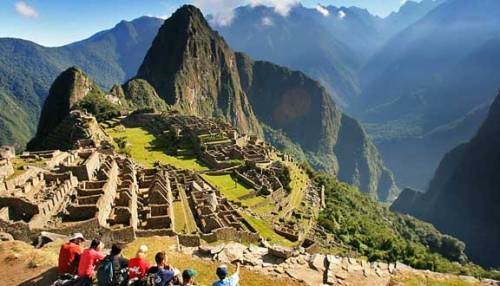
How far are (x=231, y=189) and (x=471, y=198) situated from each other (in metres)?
148

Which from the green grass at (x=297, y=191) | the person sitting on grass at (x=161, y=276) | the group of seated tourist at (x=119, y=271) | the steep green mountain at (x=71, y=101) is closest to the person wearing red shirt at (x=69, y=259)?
the group of seated tourist at (x=119, y=271)

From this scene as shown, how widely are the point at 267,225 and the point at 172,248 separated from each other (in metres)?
27.3

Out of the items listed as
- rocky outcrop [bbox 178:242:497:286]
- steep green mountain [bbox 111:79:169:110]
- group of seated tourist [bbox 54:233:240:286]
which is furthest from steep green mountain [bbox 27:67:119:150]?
group of seated tourist [bbox 54:233:240:286]

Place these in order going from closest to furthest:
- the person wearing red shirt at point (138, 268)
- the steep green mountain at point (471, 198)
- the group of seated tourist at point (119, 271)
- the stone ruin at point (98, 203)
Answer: the group of seated tourist at point (119, 271) → the person wearing red shirt at point (138, 268) → the stone ruin at point (98, 203) → the steep green mountain at point (471, 198)

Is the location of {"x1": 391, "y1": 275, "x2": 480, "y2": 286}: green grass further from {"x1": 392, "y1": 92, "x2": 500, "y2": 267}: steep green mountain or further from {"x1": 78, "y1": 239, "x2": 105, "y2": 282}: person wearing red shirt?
{"x1": 392, "y1": 92, "x2": 500, "y2": 267}: steep green mountain

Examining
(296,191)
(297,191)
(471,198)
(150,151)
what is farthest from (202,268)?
(471,198)

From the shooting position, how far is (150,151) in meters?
74.9

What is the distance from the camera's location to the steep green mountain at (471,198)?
151375 millimetres

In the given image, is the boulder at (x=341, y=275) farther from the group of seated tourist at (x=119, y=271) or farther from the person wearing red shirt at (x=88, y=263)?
the person wearing red shirt at (x=88, y=263)

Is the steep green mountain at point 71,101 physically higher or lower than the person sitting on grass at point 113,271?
higher

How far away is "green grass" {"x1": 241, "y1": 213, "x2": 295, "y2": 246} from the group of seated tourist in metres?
28.6

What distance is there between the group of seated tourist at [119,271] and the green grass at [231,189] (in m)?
39.5

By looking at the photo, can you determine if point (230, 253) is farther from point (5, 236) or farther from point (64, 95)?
point (64, 95)

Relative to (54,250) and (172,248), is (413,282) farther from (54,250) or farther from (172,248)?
(54,250)
